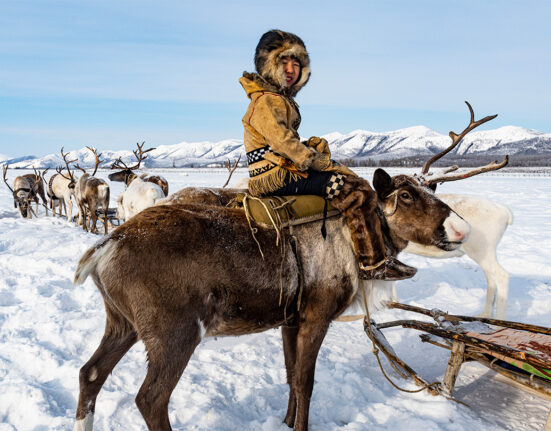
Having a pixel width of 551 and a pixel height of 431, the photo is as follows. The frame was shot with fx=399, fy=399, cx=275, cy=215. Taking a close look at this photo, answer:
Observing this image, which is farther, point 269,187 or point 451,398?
point 451,398

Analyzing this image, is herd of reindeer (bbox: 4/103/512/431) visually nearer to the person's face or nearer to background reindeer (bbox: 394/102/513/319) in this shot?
the person's face

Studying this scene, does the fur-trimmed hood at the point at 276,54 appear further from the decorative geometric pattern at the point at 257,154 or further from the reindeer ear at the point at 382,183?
the reindeer ear at the point at 382,183

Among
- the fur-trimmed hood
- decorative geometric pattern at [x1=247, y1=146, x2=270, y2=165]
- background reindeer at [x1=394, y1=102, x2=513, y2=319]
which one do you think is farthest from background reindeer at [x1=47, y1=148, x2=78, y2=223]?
the fur-trimmed hood

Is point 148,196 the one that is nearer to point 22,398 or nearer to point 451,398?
point 22,398

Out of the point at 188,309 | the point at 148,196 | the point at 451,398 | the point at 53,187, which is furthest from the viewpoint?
the point at 53,187

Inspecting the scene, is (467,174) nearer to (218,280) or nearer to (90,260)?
(218,280)

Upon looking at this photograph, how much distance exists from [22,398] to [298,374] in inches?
84.4

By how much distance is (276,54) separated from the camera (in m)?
3.01

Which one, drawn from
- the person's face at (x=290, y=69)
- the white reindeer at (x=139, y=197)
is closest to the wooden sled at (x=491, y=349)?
the person's face at (x=290, y=69)

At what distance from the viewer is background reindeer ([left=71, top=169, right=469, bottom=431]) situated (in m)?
2.29

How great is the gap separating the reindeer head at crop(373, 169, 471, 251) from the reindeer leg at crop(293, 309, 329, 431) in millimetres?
936

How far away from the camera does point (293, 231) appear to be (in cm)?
287

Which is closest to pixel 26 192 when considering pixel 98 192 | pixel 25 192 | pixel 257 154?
pixel 25 192

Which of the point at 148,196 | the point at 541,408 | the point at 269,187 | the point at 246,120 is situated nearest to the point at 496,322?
the point at 541,408
